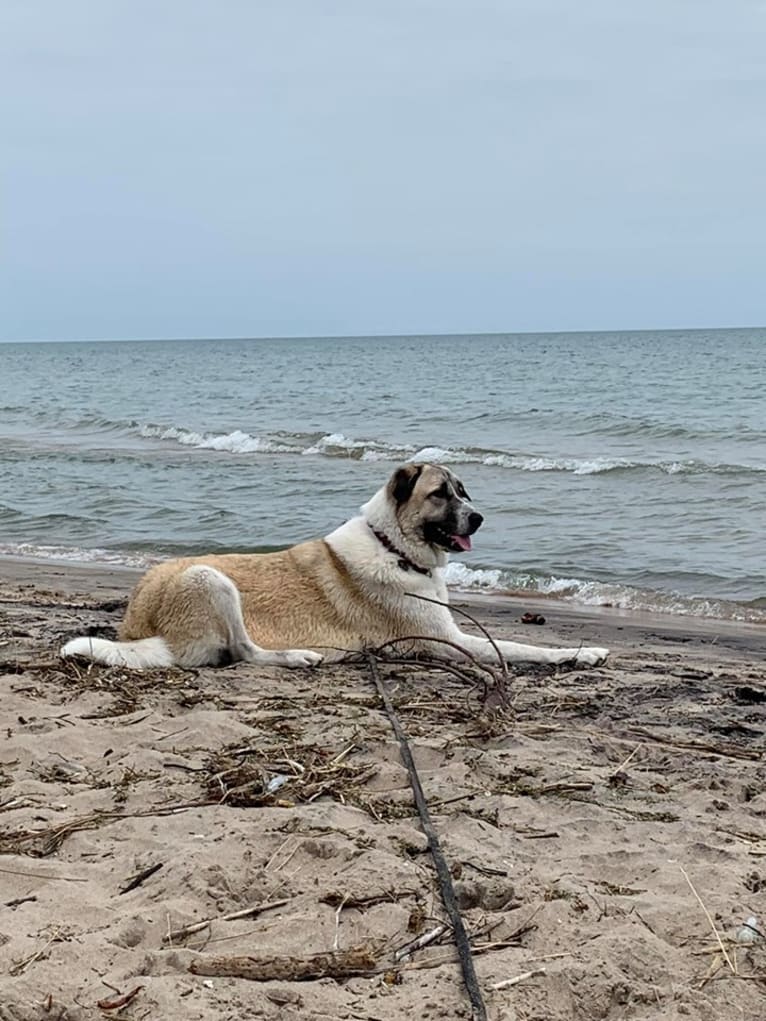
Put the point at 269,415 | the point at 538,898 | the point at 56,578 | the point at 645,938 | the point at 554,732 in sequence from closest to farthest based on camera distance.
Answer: the point at 645,938 < the point at 538,898 < the point at 554,732 < the point at 56,578 < the point at 269,415

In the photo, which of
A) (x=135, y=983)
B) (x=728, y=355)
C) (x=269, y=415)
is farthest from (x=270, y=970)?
(x=728, y=355)

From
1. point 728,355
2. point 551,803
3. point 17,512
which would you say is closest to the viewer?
point 551,803

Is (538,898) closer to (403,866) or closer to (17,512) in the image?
(403,866)

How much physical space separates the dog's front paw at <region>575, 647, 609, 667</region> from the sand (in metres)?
0.66

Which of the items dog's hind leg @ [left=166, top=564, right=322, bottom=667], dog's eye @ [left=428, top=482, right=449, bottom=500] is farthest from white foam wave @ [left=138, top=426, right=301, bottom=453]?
dog's hind leg @ [left=166, top=564, right=322, bottom=667]

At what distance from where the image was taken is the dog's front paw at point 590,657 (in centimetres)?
680

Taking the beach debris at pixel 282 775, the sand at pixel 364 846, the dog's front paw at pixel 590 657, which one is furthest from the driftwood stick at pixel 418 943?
the dog's front paw at pixel 590 657

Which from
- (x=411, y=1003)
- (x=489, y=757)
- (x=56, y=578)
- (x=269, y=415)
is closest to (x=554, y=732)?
(x=489, y=757)

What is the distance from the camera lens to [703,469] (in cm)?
1767

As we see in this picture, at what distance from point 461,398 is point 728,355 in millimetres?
39178

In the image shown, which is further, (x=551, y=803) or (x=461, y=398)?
(x=461, y=398)

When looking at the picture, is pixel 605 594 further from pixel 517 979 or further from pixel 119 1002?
pixel 119 1002

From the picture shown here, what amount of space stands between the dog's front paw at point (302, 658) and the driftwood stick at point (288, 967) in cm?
361

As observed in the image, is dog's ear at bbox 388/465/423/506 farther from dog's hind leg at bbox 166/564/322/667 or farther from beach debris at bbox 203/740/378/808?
beach debris at bbox 203/740/378/808
